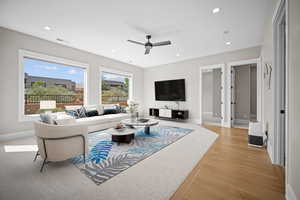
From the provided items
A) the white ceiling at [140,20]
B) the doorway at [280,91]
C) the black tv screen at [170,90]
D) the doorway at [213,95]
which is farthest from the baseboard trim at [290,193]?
the black tv screen at [170,90]

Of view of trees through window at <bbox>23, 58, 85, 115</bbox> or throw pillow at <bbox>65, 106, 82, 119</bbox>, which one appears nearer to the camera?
view of trees through window at <bbox>23, 58, 85, 115</bbox>

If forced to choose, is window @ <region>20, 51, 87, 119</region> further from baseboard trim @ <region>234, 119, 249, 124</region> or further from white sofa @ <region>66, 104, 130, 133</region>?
baseboard trim @ <region>234, 119, 249, 124</region>

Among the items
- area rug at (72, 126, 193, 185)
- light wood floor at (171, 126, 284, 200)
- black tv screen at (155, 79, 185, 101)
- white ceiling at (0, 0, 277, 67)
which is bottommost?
light wood floor at (171, 126, 284, 200)

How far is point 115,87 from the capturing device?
6.50 meters

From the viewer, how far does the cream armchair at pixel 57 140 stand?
196 centimetres

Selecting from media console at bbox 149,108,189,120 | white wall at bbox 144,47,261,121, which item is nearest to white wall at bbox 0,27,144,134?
white wall at bbox 144,47,261,121

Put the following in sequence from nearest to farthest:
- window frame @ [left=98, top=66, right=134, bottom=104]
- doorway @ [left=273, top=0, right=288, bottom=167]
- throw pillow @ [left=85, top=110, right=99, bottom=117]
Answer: doorway @ [left=273, top=0, right=288, bottom=167] < throw pillow @ [left=85, top=110, right=99, bottom=117] < window frame @ [left=98, top=66, right=134, bottom=104]

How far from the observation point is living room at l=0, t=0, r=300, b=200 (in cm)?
161

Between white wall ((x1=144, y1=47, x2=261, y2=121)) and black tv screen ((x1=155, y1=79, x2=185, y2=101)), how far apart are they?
27cm

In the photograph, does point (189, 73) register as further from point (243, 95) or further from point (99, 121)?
point (99, 121)

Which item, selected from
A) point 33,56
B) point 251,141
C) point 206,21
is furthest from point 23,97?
point 251,141

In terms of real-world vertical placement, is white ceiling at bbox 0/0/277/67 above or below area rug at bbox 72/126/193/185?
above

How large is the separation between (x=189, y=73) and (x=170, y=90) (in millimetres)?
1220

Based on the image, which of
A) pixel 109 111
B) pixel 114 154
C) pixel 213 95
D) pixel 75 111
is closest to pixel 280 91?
pixel 114 154
